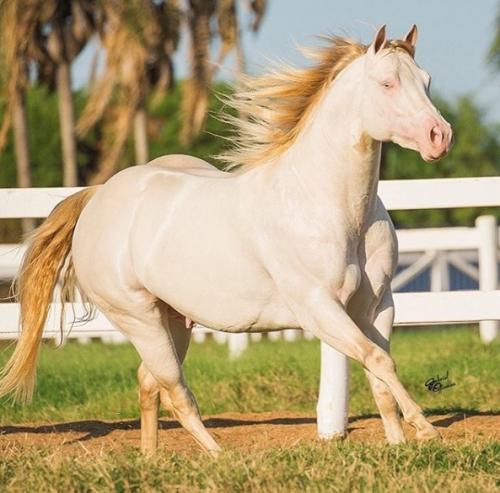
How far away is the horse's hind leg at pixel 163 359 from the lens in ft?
22.3

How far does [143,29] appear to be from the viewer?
2348 centimetres

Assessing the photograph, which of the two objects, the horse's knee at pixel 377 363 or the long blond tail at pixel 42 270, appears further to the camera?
the long blond tail at pixel 42 270

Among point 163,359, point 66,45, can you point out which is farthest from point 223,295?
point 66,45

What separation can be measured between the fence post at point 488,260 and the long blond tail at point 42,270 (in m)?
4.02

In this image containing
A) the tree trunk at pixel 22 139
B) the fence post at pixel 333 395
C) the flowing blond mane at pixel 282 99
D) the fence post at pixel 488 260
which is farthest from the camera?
the tree trunk at pixel 22 139

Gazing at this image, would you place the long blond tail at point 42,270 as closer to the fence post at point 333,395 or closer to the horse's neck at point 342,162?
the fence post at point 333,395

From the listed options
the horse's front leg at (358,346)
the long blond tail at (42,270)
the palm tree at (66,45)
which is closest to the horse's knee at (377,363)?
the horse's front leg at (358,346)

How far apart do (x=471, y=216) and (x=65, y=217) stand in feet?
90.0

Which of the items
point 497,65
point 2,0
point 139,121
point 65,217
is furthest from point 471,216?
point 65,217

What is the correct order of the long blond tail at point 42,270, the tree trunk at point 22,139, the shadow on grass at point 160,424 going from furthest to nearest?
the tree trunk at point 22,139, the shadow on grass at point 160,424, the long blond tail at point 42,270

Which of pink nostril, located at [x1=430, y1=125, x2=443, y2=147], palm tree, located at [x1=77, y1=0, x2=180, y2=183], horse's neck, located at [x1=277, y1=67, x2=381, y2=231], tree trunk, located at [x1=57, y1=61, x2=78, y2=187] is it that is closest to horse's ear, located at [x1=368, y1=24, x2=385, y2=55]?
horse's neck, located at [x1=277, y1=67, x2=381, y2=231]

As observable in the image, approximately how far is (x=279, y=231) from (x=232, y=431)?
2001 millimetres

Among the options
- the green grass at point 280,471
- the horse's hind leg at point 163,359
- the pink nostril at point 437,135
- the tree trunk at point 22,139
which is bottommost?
the tree trunk at point 22,139

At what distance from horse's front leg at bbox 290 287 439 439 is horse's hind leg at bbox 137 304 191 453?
128 centimetres
